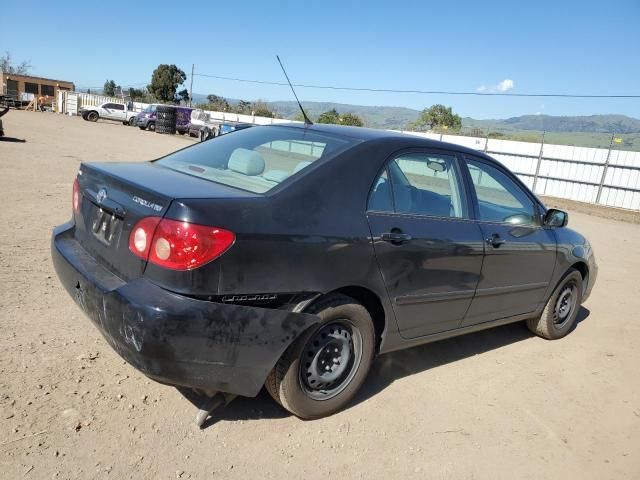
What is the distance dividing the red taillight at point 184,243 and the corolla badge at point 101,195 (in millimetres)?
613

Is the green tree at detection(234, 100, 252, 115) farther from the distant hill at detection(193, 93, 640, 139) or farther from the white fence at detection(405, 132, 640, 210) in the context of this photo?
the white fence at detection(405, 132, 640, 210)

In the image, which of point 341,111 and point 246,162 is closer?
point 246,162

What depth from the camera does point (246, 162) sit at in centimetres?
318

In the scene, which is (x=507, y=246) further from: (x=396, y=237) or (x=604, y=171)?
(x=604, y=171)

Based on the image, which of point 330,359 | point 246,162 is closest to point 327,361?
point 330,359

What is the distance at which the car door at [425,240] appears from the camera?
9.94 ft

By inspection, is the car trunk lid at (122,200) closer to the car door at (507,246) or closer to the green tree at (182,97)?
the car door at (507,246)

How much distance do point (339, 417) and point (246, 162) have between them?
1659 mm

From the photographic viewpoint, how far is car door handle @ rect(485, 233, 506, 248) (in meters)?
3.66

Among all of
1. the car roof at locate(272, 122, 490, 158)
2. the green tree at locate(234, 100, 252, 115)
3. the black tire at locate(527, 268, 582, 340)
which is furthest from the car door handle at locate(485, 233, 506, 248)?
the green tree at locate(234, 100, 252, 115)

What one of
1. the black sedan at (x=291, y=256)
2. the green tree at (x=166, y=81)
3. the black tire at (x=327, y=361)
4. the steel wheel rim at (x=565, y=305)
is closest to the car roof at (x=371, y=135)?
the black sedan at (x=291, y=256)

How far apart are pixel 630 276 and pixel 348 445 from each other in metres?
6.79

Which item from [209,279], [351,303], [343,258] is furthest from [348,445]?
[209,279]

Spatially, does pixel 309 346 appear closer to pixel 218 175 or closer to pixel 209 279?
pixel 209 279
